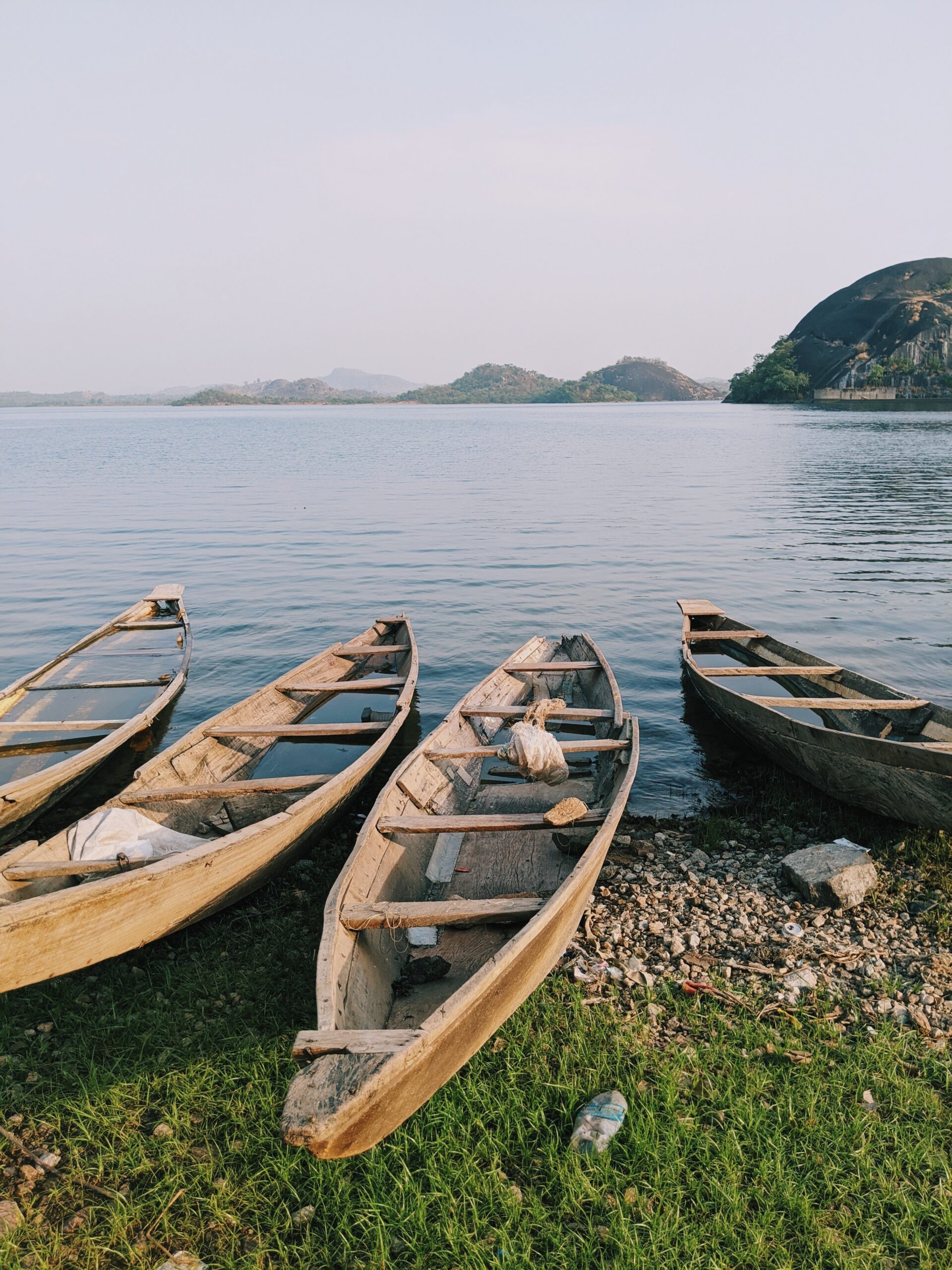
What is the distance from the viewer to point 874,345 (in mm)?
142000

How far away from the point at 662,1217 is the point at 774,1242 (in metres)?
0.54

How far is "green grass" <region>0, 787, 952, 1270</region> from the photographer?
3658 millimetres

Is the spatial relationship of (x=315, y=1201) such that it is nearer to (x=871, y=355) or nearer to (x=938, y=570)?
(x=938, y=570)

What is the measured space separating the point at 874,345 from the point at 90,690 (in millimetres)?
165169

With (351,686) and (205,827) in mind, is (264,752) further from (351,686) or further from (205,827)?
(205,827)

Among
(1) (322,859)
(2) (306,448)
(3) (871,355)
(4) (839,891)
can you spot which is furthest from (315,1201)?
(3) (871,355)

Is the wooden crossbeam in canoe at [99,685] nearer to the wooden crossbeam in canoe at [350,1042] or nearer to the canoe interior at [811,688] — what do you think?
the canoe interior at [811,688]

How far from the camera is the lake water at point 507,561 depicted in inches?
547

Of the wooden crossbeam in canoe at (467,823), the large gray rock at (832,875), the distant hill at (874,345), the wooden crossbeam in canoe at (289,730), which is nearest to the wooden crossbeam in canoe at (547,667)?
the wooden crossbeam in canoe at (289,730)

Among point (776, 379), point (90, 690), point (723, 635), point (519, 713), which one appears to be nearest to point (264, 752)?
point (519, 713)

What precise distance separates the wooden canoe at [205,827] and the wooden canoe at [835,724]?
4384 mm

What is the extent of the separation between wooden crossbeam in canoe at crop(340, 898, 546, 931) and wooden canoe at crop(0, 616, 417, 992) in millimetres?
1323

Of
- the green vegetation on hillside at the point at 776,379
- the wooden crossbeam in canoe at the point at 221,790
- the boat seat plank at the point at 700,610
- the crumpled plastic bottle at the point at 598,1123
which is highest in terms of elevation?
the green vegetation on hillside at the point at 776,379

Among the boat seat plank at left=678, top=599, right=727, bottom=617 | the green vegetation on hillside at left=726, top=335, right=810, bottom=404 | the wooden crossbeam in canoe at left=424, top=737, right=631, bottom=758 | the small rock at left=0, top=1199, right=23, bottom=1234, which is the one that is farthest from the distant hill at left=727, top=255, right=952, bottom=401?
the small rock at left=0, top=1199, right=23, bottom=1234
